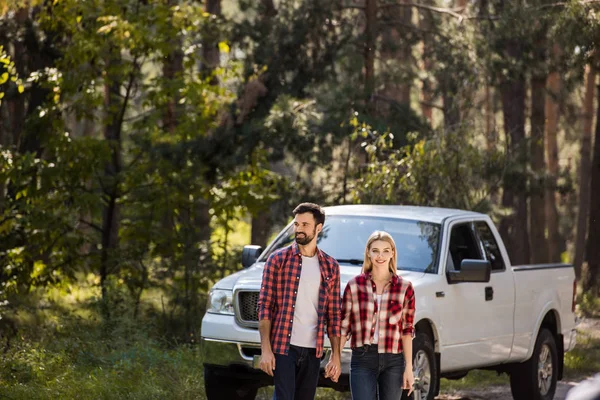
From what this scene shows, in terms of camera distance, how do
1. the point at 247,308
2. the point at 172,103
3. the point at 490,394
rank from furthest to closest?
the point at 172,103, the point at 490,394, the point at 247,308

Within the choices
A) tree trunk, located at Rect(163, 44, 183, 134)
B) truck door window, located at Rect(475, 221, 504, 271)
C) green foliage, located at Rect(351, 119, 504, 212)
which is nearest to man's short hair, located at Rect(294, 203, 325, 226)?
truck door window, located at Rect(475, 221, 504, 271)

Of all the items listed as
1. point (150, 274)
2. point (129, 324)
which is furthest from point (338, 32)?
point (129, 324)

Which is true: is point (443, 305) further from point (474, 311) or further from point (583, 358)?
point (583, 358)

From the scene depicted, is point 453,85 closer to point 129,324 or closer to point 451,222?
point 129,324

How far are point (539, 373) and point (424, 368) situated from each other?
274 cm

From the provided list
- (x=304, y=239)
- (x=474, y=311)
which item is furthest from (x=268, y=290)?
(x=474, y=311)

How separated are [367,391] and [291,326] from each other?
2.18 ft

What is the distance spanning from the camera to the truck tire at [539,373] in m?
11.2

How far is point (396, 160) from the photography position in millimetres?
15875

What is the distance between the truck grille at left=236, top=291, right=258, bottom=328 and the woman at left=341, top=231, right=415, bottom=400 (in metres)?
2.18

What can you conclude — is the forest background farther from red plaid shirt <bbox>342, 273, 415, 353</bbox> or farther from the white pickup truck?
red plaid shirt <bbox>342, 273, 415, 353</bbox>

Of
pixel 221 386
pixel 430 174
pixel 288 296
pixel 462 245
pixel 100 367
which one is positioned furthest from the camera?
pixel 430 174

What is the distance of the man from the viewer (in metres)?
6.65

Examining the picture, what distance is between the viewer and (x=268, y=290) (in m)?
6.71
